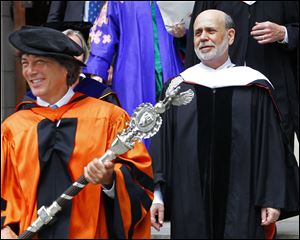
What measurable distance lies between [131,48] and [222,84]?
3.40 feet

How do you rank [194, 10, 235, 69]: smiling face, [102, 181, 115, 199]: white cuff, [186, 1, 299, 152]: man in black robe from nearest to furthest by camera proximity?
1. [102, 181, 115, 199]: white cuff
2. [194, 10, 235, 69]: smiling face
3. [186, 1, 299, 152]: man in black robe

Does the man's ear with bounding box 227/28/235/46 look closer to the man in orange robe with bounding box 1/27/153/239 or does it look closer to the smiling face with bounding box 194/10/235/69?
the smiling face with bounding box 194/10/235/69

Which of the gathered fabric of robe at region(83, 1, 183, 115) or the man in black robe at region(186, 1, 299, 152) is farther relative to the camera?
the gathered fabric of robe at region(83, 1, 183, 115)

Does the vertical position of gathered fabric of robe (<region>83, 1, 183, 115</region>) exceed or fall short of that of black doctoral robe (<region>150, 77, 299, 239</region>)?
it exceeds it

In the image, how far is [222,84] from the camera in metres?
4.17

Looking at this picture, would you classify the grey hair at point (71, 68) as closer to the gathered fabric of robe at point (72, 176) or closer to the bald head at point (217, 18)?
the gathered fabric of robe at point (72, 176)

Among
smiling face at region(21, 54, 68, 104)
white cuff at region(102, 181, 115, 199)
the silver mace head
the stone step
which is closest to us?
the silver mace head

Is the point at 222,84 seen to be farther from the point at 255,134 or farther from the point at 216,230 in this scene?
the point at 216,230

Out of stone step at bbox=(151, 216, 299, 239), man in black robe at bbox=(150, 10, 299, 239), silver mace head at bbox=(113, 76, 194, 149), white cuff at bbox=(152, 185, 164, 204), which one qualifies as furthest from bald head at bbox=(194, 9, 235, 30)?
stone step at bbox=(151, 216, 299, 239)

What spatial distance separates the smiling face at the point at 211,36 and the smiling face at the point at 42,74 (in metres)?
0.87

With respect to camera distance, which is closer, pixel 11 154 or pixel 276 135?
pixel 11 154

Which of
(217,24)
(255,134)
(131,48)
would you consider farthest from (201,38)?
(131,48)

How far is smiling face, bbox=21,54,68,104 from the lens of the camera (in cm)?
355

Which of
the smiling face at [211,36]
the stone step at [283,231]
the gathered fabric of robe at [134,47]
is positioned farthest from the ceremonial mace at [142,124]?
the stone step at [283,231]
